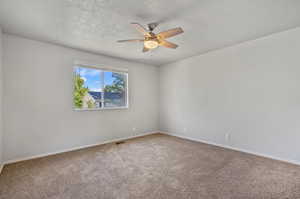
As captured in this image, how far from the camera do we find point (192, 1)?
1.86 metres

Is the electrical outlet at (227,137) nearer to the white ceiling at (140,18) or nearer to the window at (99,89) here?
the white ceiling at (140,18)

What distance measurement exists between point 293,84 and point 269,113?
0.65 metres

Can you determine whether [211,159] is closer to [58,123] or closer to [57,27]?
[58,123]

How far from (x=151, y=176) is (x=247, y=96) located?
263 cm

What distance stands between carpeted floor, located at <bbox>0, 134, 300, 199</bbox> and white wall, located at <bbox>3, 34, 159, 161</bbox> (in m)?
0.37

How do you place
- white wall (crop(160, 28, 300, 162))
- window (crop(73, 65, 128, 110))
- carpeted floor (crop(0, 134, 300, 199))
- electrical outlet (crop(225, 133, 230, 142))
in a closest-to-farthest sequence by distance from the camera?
carpeted floor (crop(0, 134, 300, 199)) < white wall (crop(160, 28, 300, 162)) < electrical outlet (crop(225, 133, 230, 142)) < window (crop(73, 65, 128, 110))

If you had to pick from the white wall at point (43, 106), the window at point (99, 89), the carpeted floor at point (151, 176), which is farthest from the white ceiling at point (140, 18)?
the carpeted floor at point (151, 176)

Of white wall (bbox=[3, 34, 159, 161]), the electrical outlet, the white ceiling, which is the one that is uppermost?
the white ceiling

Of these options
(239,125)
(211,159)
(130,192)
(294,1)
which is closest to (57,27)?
(130,192)

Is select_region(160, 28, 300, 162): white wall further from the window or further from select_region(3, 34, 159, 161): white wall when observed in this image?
select_region(3, 34, 159, 161): white wall

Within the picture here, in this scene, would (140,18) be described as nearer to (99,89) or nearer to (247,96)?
(99,89)

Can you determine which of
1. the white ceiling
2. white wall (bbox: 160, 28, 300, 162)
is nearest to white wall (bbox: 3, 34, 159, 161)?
the white ceiling

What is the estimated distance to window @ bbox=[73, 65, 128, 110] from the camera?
3695mm

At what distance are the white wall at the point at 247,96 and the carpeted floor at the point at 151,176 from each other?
1.53ft
